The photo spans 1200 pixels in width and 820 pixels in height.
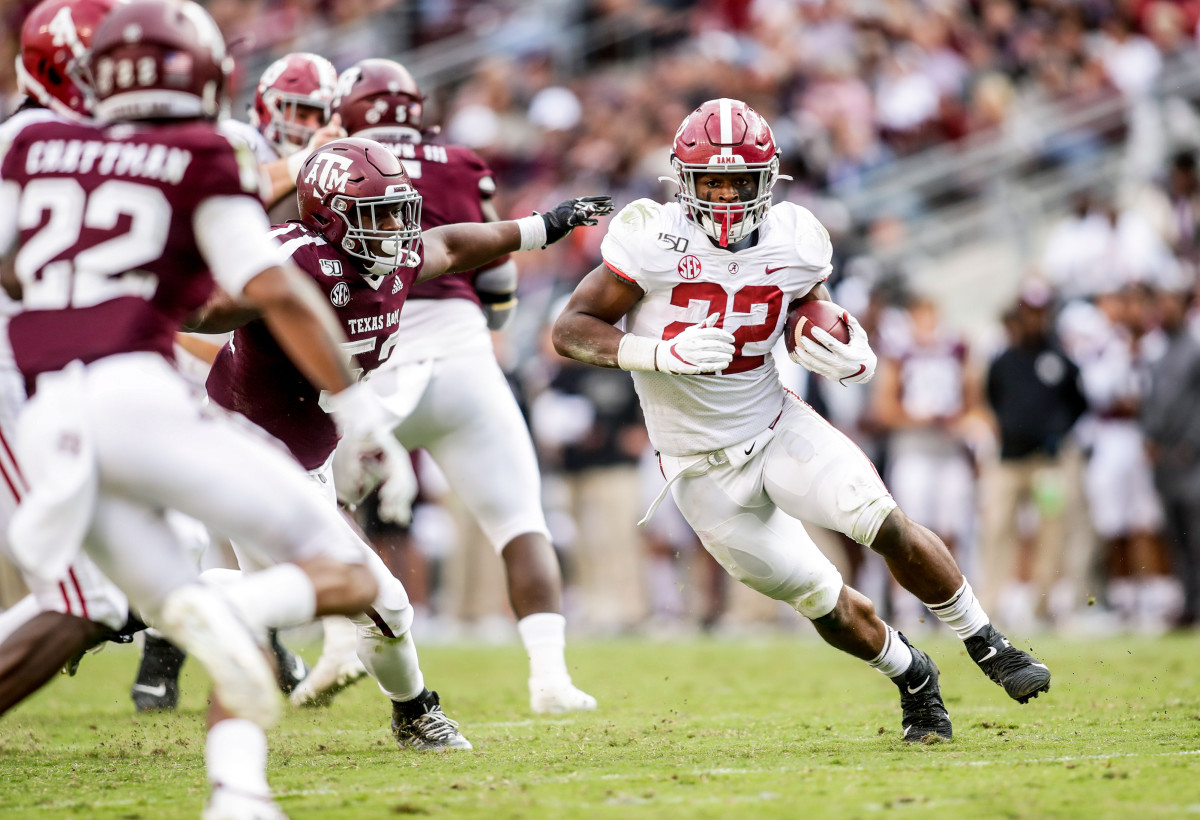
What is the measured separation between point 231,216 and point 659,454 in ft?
6.91

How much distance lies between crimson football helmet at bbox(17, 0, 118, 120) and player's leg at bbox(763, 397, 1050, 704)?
8.01ft

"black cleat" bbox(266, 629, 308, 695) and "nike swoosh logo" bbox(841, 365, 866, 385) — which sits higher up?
"nike swoosh logo" bbox(841, 365, 866, 385)

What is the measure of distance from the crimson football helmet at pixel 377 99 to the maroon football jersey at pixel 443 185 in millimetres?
67

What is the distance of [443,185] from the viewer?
19.8ft

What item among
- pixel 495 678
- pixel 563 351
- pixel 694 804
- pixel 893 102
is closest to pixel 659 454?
pixel 563 351

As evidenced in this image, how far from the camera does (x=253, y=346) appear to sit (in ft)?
15.8

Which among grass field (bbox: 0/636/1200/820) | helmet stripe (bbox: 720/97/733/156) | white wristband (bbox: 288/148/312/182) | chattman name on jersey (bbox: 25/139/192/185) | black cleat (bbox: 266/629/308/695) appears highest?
white wristband (bbox: 288/148/312/182)

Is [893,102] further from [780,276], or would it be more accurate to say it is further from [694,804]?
[694,804]

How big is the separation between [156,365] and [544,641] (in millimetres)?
2790

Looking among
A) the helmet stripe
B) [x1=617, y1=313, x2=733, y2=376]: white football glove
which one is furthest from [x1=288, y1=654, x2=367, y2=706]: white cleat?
the helmet stripe

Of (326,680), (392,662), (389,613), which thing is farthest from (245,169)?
(326,680)

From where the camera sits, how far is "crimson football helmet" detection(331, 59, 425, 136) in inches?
239

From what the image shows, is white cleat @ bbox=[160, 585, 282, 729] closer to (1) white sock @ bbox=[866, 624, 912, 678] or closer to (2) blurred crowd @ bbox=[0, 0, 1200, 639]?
(1) white sock @ bbox=[866, 624, 912, 678]

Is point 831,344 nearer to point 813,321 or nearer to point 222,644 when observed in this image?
point 813,321
